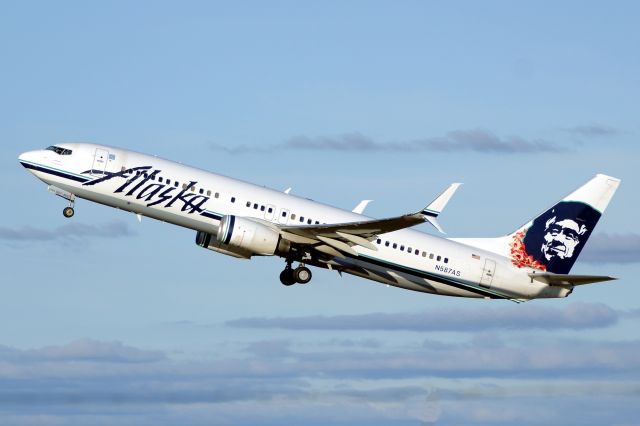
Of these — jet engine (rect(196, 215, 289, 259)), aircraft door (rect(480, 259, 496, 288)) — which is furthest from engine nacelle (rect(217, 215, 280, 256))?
aircraft door (rect(480, 259, 496, 288))

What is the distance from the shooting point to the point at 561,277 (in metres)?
70.1

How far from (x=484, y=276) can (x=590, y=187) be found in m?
9.58

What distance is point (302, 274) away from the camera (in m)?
69.1

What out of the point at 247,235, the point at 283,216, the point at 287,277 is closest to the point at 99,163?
the point at 247,235

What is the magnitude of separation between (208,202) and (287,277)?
22.7 feet

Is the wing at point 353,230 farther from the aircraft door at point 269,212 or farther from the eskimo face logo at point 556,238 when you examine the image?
the eskimo face logo at point 556,238

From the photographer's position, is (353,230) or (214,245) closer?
(353,230)

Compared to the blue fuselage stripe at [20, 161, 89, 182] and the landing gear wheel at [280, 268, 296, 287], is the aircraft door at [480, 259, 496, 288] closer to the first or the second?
the landing gear wheel at [280, 268, 296, 287]

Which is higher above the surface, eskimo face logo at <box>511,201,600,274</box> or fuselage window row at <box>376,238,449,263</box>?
eskimo face logo at <box>511,201,600,274</box>

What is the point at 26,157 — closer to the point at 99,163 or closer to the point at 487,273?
the point at 99,163

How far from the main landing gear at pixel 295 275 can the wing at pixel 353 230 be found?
1750 mm

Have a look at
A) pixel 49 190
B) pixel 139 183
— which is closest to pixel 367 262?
pixel 139 183

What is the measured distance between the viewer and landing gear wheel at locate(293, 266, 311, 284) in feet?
227

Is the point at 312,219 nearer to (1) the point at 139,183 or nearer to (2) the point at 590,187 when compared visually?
(1) the point at 139,183
